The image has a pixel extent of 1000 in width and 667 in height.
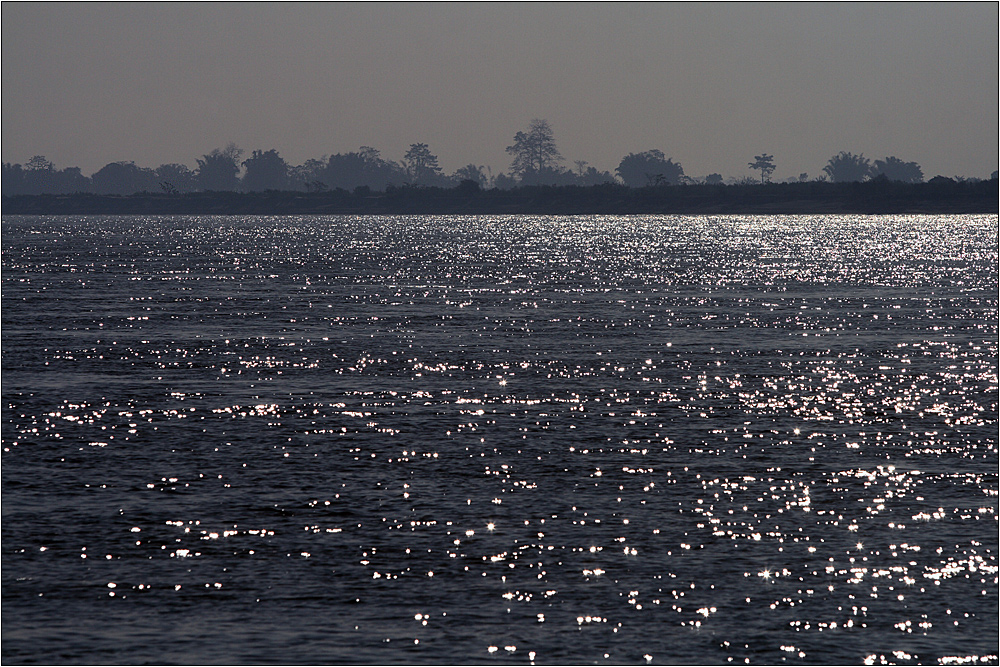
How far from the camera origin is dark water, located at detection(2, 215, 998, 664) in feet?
40.0

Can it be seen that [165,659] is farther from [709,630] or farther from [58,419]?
[58,419]

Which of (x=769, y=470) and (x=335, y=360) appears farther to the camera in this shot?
(x=335, y=360)

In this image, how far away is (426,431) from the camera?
2220 cm

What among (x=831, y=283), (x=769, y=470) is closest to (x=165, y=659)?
(x=769, y=470)

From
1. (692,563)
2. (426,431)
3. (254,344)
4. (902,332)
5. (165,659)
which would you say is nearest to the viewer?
(165,659)

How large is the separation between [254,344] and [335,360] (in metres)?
4.50

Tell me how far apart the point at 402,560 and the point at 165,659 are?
3.42 metres

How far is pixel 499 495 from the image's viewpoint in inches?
685

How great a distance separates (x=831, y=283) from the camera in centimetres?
6844

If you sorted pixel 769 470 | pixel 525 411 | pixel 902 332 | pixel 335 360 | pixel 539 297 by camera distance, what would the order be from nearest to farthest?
pixel 769 470 < pixel 525 411 < pixel 335 360 < pixel 902 332 < pixel 539 297

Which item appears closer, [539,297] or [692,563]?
[692,563]

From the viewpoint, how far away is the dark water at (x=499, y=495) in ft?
40.0

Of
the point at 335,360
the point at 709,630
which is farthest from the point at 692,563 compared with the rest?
the point at 335,360

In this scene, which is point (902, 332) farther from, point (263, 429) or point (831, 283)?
point (831, 283)
